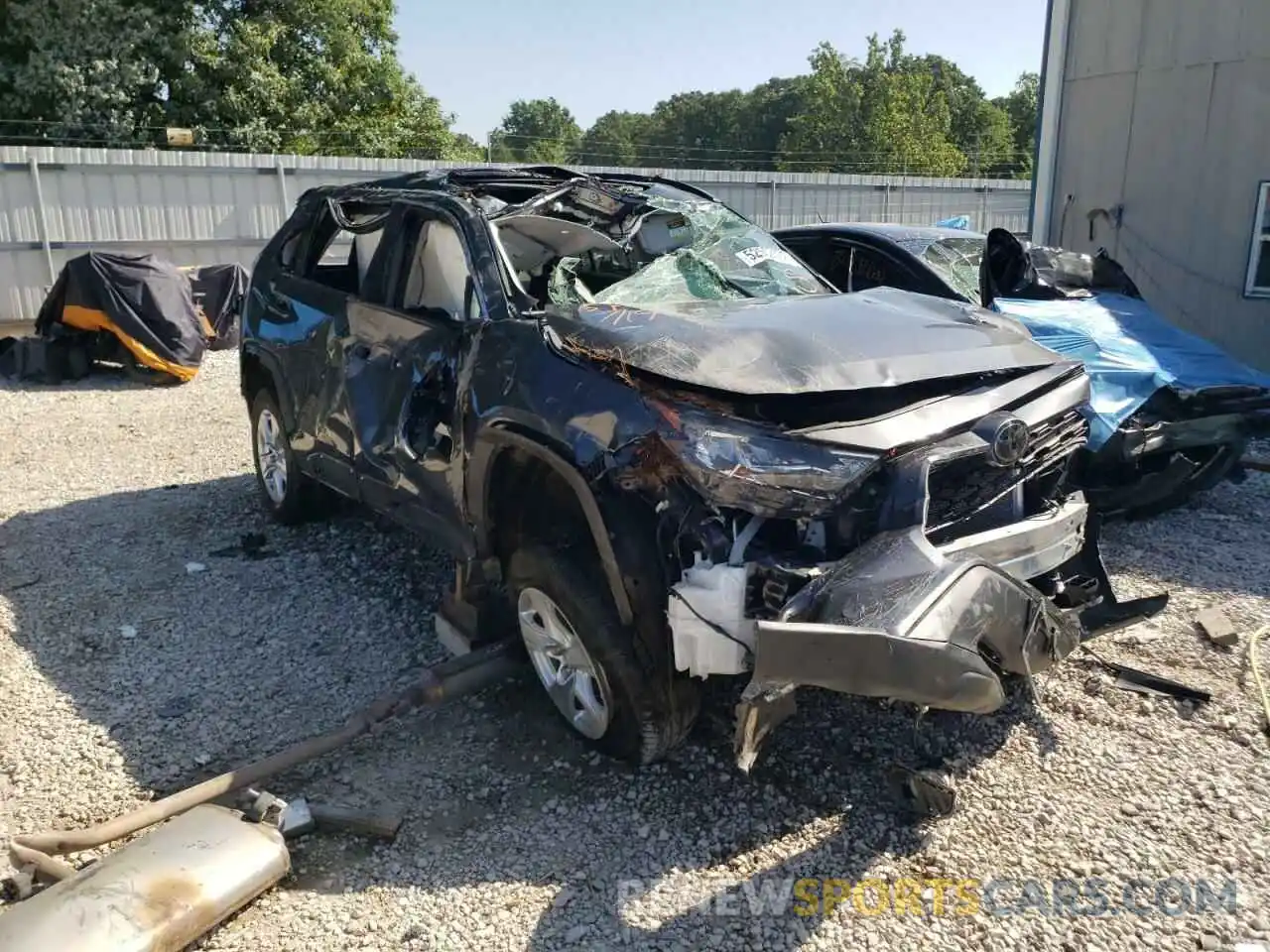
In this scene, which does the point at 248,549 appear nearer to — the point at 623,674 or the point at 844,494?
the point at 623,674

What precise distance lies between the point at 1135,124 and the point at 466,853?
10.6m

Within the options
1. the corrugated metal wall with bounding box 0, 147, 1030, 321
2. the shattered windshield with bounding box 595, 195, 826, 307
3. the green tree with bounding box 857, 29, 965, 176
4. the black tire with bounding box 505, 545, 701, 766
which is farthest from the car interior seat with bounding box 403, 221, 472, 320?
the green tree with bounding box 857, 29, 965, 176


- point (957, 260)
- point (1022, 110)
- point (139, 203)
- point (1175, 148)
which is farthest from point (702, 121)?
point (957, 260)

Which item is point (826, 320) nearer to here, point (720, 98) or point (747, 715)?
point (747, 715)

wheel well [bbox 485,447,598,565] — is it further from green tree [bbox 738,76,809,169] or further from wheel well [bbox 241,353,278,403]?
green tree [bbox 738,76,809,169]

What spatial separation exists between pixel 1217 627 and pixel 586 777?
9.41ft

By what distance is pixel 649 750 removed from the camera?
3342 mm

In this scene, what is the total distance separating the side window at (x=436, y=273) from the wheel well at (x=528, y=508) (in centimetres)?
67

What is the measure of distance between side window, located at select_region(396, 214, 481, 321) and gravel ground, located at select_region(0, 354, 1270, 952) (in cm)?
147

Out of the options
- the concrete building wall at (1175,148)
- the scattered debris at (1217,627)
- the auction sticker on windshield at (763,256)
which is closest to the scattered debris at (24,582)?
the auction sticker on windshield at (763,256)

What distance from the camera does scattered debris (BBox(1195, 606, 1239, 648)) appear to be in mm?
4305

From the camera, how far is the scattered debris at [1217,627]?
4.30 metres

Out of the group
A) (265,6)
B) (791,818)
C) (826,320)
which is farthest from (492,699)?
(265,6)

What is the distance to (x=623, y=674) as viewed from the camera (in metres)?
3.21
